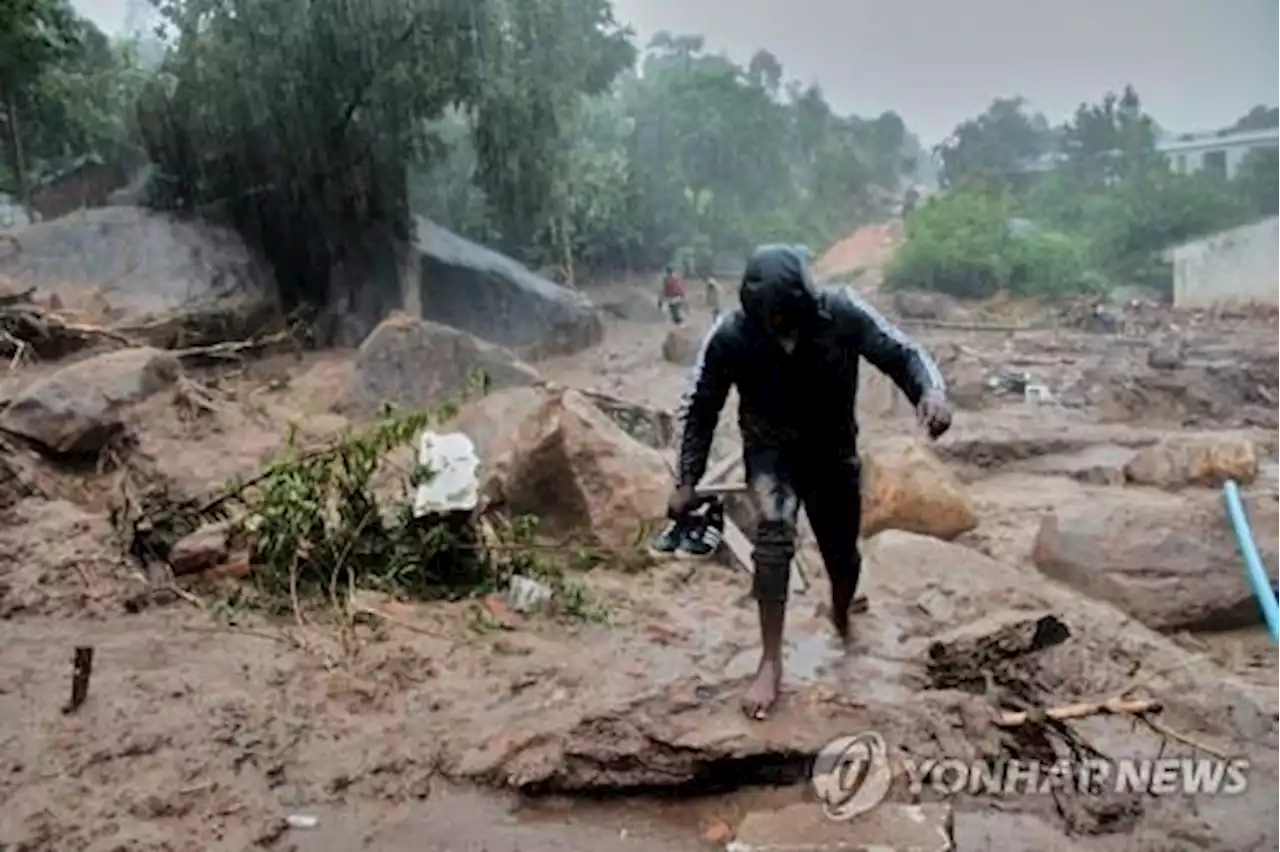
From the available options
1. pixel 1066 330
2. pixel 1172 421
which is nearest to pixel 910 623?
pixel 1172 421

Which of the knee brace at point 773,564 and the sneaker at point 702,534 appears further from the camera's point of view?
the sneaker at point 702,534

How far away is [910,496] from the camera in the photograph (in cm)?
696

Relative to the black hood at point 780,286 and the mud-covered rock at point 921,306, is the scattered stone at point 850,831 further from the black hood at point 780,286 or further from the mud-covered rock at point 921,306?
the mud-covered rock at point 921,306

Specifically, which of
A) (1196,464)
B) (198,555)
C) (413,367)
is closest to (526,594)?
(198,555)

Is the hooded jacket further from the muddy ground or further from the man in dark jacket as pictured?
the muddy ground

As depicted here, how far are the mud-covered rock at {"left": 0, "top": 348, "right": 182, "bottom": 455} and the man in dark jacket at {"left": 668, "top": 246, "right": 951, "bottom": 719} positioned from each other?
3668 mm

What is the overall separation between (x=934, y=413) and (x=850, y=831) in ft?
3.27

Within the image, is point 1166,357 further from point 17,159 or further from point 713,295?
point 17,159

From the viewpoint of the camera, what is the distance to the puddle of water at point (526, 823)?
274cm

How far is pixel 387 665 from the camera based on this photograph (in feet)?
12.5

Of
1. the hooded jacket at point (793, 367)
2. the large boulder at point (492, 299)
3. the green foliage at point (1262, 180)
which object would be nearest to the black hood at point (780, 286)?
the hooded jacket at point (793, 367)

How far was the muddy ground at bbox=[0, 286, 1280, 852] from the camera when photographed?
282cm

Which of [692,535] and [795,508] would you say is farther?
[692,535]

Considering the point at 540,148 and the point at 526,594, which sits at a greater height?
the point at 540,148
